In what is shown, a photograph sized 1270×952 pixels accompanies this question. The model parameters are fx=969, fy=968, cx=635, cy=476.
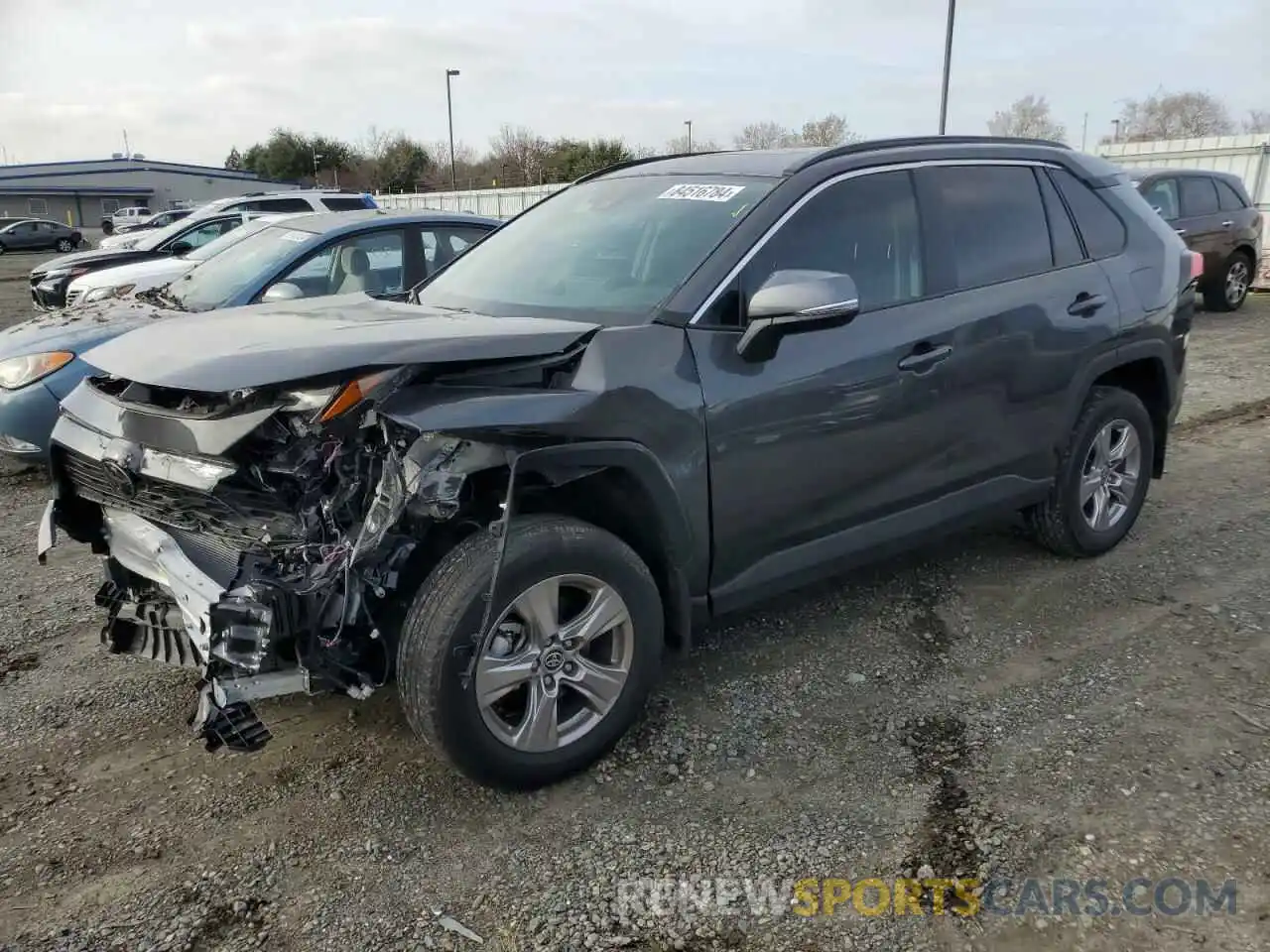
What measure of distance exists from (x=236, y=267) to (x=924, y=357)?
502 centimetres

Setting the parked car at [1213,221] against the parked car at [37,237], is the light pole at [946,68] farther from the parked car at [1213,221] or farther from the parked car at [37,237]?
the parked car at [37,237]

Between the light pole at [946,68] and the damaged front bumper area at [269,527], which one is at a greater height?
the light pole at [946,68]

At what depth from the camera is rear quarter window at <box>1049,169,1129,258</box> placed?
4340 millimetres

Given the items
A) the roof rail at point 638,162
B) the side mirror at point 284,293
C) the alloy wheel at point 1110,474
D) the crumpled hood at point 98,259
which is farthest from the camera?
the crumpled hood at point 98,259

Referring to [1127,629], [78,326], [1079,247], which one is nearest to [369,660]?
[1127,629]

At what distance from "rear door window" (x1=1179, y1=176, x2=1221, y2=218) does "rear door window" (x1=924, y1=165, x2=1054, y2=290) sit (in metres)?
9.34

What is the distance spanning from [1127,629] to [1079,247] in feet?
5.50

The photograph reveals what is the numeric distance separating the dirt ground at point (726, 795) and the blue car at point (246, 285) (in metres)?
1.63

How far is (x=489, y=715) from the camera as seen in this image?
2779 mm

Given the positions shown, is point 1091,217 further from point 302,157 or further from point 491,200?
point 302,157

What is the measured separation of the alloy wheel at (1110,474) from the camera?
4516 mm

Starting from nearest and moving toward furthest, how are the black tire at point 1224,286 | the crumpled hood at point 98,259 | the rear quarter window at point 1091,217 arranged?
the rear quarter window at point 1091,217
the crumpled hood at point 98,259
the black tire at point 1224,286

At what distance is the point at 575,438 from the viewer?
2.79 metres

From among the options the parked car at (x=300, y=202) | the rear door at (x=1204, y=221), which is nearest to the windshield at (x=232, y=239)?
the parked car at (x=300, y=202)
